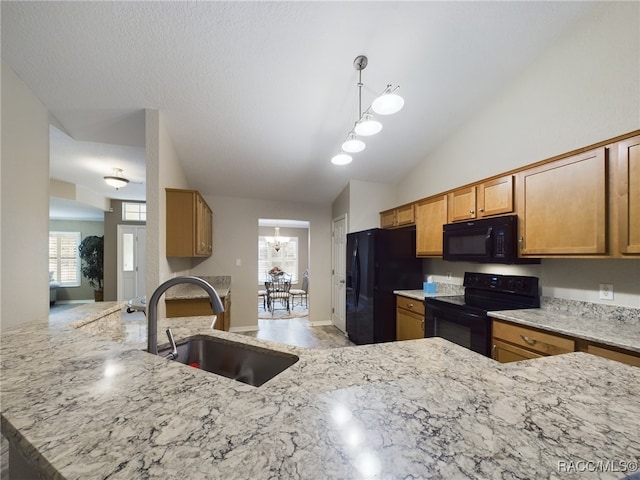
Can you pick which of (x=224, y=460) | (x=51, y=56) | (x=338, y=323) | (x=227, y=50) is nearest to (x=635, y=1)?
(x=227, y=50)

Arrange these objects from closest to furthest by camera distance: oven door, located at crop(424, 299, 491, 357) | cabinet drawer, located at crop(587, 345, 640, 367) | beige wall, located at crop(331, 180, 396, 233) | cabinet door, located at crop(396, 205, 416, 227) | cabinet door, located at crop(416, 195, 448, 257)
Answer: cabinet drawer, located at crop(587, 345, 640, 367), oven door, located at crop(424, 299, 491, 357), cabinet door, located at crop(416, 195, 448, 257), cabinet door, located at crop(396, 205, 416, 227), beige wall, located at crop(331, 180, 396, 233)

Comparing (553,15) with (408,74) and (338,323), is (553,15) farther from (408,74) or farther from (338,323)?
(338,323)

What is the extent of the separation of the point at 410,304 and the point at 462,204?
4.18 feet

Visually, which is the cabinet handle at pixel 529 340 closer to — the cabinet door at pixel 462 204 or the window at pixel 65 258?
the cabinet door at pixel 462 204

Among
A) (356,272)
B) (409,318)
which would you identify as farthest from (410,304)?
(356,272)

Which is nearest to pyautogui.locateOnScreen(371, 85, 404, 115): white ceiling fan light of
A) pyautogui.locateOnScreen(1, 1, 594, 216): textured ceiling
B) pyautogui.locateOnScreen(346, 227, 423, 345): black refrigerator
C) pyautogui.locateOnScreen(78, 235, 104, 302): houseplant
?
pyautogui.locateOnScreen(1, 1, 594, 216): textured ceiling

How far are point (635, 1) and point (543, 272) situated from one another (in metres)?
1.99

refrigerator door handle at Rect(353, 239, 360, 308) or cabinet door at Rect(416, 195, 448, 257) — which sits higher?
cabinet door at Rect(416, 195, 448, 257)

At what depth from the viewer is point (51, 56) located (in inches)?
72.2

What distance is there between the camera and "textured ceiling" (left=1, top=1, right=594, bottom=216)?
1744 millimetres

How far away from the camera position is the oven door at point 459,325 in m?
2.09

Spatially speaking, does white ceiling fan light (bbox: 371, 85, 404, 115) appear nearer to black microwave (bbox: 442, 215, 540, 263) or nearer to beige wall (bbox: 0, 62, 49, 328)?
black microwave (bbox: 442, 215, 540, 263)

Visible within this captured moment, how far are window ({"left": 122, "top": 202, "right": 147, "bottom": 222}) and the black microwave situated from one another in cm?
665

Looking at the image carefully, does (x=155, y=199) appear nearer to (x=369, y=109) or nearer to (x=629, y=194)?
(x=369, y=109)
